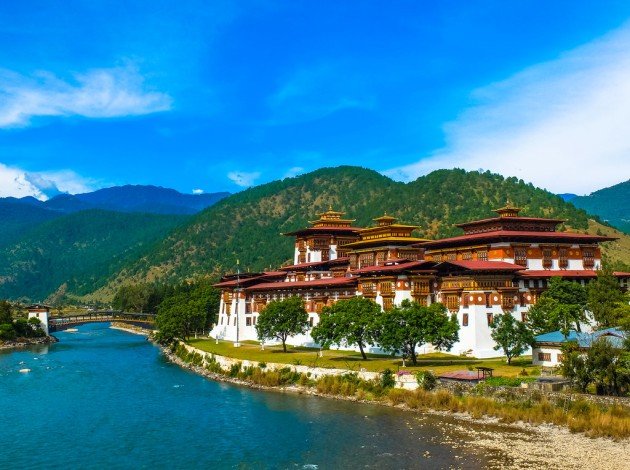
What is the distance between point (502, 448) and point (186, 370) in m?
53.0

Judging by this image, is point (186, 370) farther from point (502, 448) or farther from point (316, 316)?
point (502, 448)

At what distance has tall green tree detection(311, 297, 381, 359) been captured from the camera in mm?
71375

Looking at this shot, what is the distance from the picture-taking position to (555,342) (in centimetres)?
6122

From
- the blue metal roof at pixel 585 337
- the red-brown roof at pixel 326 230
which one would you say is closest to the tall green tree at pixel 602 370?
the blue metal roof at pixel 585 337

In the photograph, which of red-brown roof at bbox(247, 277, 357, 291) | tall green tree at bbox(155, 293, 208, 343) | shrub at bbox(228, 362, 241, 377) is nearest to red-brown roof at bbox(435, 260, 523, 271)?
red-brown roof at bbox(247, 277, 357, 291)

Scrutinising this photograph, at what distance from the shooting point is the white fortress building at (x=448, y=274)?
7444cm

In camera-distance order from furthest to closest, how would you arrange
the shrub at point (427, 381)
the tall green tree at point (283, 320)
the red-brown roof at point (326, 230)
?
the red-brown roof at point (326, 230) < the tall green tree at point (283, 320) < the shrub at point (427, 381)

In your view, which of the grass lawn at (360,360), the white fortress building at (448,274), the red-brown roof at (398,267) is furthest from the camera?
the red-brown roof at (398,267)

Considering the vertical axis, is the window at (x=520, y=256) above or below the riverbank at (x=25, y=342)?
above

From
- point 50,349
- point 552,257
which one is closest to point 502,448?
point 552,257

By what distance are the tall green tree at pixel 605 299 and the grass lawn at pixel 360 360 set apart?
33.0 feet

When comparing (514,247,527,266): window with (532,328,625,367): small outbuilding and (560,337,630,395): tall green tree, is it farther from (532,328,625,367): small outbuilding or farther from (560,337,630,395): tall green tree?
(560,337,630,395): tall green tree

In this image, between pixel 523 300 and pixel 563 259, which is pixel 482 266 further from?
pixel 563 259

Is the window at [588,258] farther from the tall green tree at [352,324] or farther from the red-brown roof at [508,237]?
the tall green tree at [352,324]
